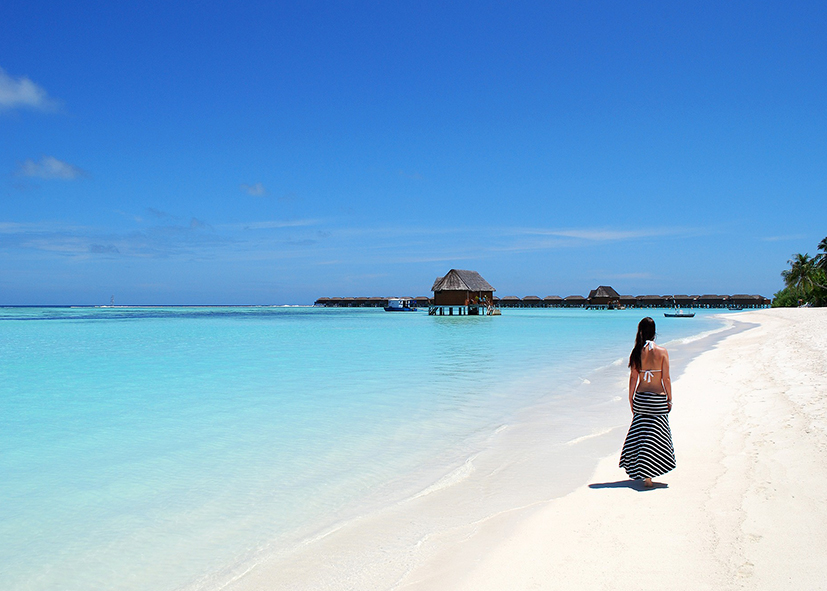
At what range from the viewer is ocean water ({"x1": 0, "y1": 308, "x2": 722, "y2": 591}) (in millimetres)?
3504

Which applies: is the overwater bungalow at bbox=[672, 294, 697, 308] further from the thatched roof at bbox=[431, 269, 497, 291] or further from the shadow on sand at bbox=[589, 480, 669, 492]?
the shadow on sand at bbox=[589, 480, 669, 492]

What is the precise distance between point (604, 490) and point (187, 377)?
10.2 m

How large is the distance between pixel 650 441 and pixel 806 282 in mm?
63694

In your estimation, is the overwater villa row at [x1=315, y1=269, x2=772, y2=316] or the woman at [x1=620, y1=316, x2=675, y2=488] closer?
the woman at [x1=620, y1=316, x2=675, y2=488]

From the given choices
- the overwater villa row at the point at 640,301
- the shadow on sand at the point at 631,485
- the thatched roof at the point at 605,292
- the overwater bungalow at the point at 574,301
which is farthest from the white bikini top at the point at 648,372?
Result: the overwater bungalow at the point at 574,301

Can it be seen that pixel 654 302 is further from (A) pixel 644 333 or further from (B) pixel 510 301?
(A) pixel 644 333

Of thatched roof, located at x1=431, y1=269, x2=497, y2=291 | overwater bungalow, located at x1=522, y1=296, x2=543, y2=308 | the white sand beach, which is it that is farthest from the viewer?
overwater bungalow, located at x1=522, y1=296, x2=543, y2=308

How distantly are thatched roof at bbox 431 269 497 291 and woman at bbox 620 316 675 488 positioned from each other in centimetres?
4445

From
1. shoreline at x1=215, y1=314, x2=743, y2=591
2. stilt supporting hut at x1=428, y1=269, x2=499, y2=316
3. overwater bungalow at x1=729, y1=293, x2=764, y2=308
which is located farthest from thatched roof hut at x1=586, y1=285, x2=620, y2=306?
shoreline at x1=215, y1=314, x2=743, y2=591

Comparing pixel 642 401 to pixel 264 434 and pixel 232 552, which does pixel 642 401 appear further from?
pixel 264 434

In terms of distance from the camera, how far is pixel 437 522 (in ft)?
12.3

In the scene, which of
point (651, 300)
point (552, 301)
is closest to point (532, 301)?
point (552, 301)

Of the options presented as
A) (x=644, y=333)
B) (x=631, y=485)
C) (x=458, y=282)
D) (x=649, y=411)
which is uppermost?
(x=458, y=282)

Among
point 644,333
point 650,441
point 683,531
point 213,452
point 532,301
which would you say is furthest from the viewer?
point 532,301
